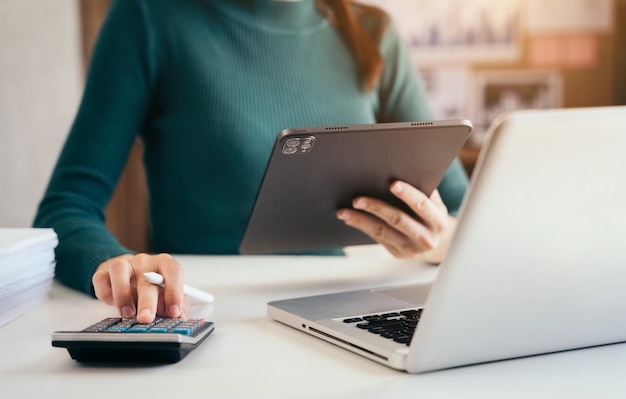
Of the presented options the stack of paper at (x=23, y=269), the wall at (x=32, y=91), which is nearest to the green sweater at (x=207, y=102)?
the stack of paper at (x=23, y=269)

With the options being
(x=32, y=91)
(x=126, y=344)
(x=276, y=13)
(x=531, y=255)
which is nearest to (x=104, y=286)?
(x=126, y=344)

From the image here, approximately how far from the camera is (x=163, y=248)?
139cm

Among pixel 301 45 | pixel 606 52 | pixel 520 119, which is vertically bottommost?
pixel 606 52

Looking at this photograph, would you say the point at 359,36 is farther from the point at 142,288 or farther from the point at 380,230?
the point at 142,288

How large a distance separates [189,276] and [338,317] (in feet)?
1.23

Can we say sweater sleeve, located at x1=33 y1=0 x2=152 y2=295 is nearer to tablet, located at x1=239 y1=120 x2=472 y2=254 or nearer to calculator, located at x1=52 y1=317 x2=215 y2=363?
tablet, located at x1=239 y1=120 x2=472 y2=254

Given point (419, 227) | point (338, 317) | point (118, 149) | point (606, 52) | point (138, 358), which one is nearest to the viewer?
point (138, 358)

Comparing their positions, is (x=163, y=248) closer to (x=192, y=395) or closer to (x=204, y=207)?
(x=204, y=207)

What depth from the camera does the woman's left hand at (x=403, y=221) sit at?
0.94 metres

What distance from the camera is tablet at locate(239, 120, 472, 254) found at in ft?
2.74

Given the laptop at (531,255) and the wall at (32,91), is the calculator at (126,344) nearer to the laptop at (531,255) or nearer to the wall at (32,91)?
the laptop at (531,255)

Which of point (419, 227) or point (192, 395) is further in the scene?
point (419, 227)

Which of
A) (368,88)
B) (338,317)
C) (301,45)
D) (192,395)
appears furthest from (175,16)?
(192,395)

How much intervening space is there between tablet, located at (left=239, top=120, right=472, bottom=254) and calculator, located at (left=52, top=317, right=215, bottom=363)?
26 cm
